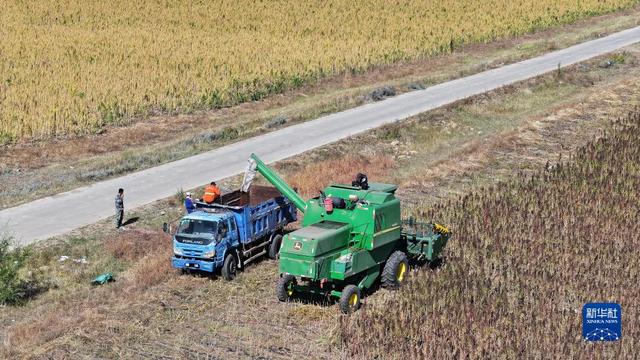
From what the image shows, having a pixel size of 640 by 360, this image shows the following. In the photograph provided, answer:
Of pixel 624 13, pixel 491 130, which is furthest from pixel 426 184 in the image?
pixel 624 13

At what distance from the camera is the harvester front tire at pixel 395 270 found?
22.0 metres

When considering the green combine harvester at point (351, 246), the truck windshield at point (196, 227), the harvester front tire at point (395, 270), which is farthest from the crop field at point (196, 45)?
the harvester front tire at point (395, 270)

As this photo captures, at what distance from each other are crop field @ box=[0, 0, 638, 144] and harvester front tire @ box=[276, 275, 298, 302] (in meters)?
19.4

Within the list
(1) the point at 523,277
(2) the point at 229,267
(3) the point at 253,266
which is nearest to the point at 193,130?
(3) the point at 253,266

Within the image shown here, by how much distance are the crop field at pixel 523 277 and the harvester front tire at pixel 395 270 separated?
1.18ft

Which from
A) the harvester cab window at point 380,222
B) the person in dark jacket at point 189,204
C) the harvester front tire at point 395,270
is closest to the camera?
the harvester cab window at point 380,222

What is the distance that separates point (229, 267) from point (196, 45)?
1346 inches

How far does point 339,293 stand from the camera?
68.7 ft

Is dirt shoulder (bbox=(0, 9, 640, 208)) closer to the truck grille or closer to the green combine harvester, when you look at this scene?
the truck grille

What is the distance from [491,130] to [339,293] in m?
20.8

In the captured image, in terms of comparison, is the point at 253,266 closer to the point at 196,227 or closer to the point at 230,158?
the point at 196,227

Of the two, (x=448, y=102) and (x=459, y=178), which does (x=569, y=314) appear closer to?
(x=459, y=178)

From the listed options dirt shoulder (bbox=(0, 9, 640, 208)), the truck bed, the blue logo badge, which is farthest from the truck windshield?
the blue logo badge

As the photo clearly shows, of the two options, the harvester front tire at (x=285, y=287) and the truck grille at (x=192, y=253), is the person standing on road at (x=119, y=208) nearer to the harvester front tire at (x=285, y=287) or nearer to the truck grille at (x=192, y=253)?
the truck grille at (x=192, y=253)
